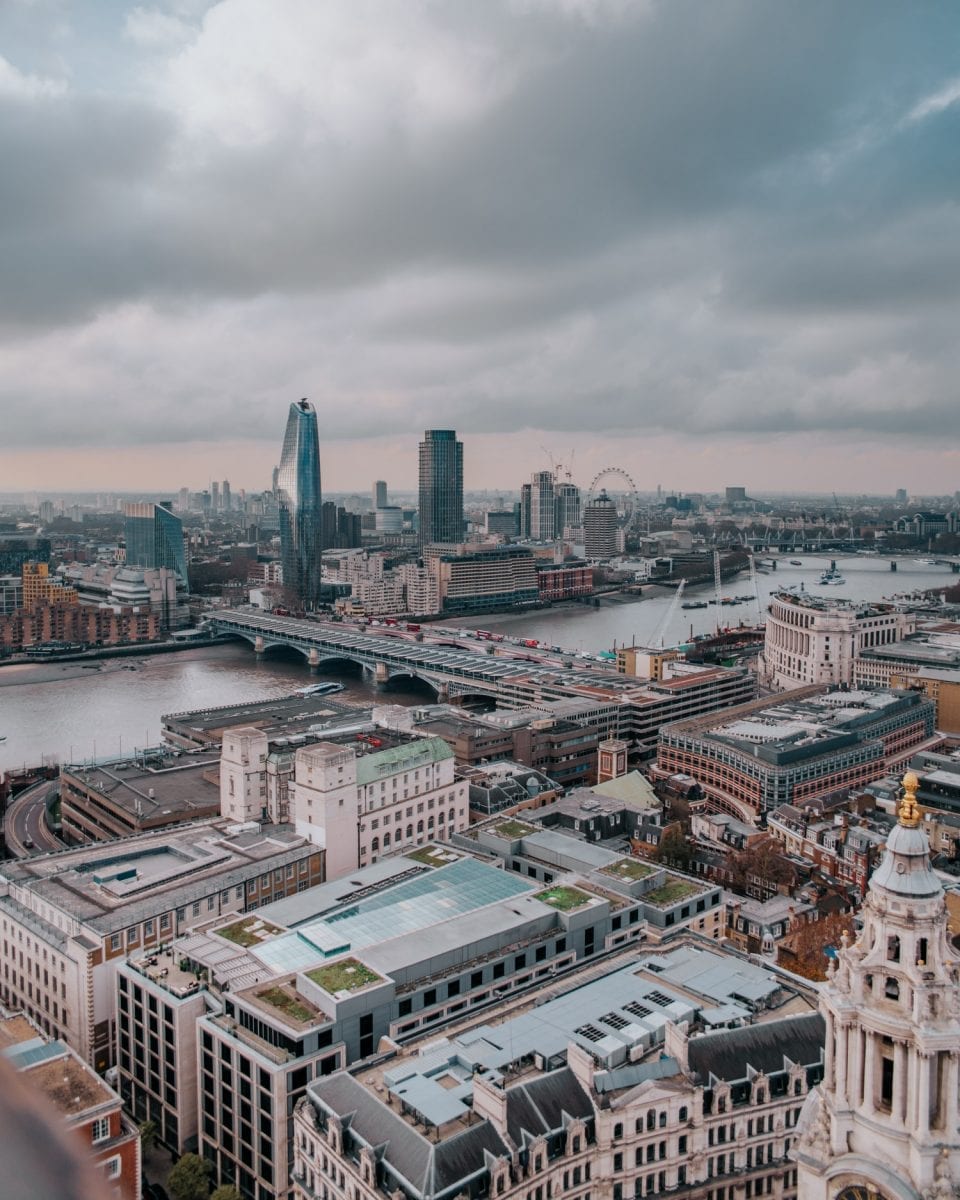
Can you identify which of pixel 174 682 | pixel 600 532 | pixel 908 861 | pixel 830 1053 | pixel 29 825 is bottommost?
pixel 174 682

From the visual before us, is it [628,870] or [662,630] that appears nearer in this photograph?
[628,870]

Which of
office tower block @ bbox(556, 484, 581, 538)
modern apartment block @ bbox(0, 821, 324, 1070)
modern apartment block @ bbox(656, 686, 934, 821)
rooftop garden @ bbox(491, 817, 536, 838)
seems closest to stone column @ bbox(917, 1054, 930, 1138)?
modern apartment block @ bbox(0, 821, 324, 1070)

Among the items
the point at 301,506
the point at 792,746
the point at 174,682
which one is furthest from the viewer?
the point at 301,506

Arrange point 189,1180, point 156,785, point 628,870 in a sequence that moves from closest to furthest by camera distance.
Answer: point 189,1180
point 628,870
point 156,785

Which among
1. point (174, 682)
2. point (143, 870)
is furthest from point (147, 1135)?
point (174, 682)

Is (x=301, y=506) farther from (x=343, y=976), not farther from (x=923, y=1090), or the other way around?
(x=923, y=1090)

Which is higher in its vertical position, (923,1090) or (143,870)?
(923,1090)

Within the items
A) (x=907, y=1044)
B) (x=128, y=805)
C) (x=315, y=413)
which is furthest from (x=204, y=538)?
(x=907, y=1044)

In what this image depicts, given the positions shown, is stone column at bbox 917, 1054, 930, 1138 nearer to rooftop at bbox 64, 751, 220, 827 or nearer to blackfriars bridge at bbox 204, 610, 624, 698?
rooftop at bbox 64, 751, 220, 827
